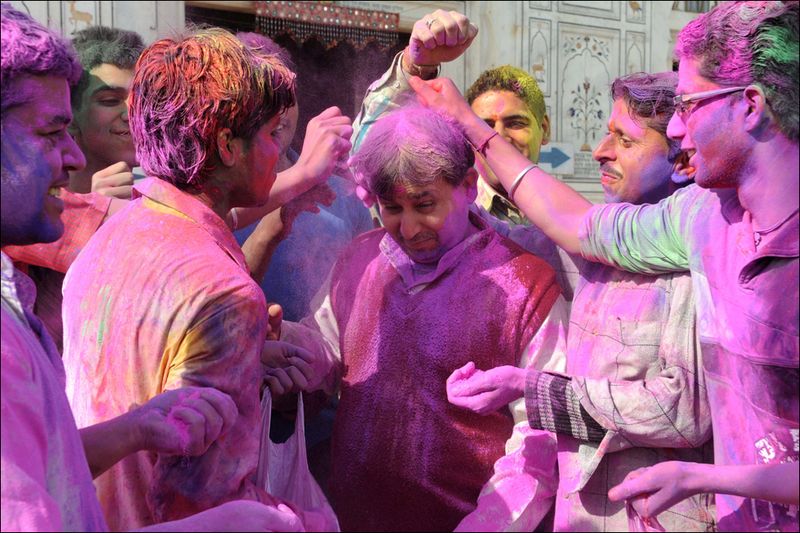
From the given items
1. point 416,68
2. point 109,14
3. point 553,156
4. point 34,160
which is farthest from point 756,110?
point 553,156

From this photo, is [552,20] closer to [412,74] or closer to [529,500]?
[412,74]

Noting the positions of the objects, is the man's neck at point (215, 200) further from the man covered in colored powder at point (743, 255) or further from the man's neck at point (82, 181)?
the man's neck at point (82, 181)

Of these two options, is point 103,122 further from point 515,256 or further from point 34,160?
point 34,160

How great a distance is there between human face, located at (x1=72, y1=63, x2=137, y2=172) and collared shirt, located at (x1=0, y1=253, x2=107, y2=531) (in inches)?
65.8

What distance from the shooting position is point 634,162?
2.66 metres

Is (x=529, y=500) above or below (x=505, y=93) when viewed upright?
below

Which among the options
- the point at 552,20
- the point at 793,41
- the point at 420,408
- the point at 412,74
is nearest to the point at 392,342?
the point at 420,408

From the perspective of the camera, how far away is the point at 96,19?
581cm

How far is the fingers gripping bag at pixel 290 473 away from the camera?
7.77 ft

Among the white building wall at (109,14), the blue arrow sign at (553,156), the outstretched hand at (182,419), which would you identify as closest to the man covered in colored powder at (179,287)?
the outstretched hand at (182,419)

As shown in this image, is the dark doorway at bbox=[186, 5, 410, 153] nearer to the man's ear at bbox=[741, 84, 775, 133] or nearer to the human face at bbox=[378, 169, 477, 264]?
the human face at bbox=[378, 169, 477, 264]

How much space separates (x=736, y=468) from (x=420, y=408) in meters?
0.91

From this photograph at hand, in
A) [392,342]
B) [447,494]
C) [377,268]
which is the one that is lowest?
[447,494]

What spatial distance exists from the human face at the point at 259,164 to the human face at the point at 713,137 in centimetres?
97
